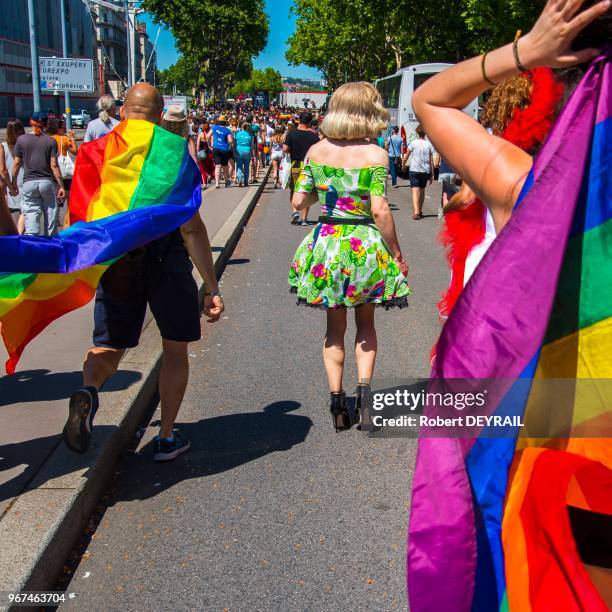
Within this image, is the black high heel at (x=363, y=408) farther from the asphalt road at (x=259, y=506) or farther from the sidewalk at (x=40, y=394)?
the sidewalk at (x=40, y=394)

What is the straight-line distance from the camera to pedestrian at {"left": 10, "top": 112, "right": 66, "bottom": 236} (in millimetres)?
9650

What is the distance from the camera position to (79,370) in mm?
5531

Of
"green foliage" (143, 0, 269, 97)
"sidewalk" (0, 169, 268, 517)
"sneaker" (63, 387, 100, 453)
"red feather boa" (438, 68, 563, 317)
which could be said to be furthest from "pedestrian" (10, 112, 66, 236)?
"green foliage" (143, 0, 269, 97)

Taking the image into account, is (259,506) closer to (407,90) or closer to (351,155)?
(351,155)

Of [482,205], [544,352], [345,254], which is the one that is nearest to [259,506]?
[345,254]

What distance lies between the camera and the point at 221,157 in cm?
2077

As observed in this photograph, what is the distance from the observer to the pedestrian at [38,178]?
9650 millimetres

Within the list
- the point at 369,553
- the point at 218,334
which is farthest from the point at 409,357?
the point at 369,553

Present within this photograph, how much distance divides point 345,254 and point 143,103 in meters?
1.37

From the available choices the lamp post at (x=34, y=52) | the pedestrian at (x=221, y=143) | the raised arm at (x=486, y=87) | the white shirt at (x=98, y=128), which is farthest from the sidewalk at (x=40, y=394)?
the lamp post at (x=34, y=52)

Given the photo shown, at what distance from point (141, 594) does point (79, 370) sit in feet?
8.71

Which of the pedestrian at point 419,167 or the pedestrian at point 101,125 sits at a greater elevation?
the pedestrian at point 101,125

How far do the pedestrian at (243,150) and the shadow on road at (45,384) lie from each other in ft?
51.7

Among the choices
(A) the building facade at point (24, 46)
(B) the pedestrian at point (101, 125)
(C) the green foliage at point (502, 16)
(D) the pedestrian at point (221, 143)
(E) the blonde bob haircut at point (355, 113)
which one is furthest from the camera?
(A) the building facade at point (24, 46)
